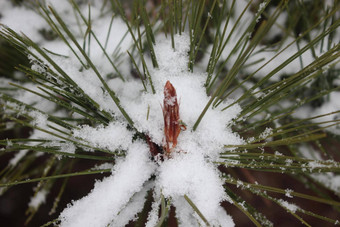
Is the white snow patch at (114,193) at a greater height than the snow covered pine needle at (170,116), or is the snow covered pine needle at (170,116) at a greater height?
the snow covered pine needle at (170,116)

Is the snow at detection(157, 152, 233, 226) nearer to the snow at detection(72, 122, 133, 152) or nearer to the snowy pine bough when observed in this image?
the snowy pine bough

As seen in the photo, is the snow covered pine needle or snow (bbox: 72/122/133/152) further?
snow (bbox: 72/122/133/152)

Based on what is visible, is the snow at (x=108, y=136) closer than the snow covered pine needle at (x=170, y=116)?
No

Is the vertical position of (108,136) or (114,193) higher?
(108,136)

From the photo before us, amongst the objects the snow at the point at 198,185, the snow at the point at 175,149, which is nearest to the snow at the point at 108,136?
the snow at the point at 175,149

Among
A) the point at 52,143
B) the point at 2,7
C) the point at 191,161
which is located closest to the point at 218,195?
the point at 191,161

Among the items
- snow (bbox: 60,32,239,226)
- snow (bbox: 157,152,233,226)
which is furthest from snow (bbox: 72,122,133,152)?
snow (bbox: 157,152,233,226)

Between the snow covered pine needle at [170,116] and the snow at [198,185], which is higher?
the snow covered pine needle at [170,116]

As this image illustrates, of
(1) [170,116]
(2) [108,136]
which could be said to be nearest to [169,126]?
(1) [170,116]

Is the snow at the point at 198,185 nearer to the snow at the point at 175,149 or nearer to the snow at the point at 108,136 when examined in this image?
the snow at the point at 175,149

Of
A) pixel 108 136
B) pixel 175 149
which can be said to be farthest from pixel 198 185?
pixel 108 136

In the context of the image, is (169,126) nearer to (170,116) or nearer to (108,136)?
(170,116)

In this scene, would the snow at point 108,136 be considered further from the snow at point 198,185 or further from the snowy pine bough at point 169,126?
the snow at point 198,185
